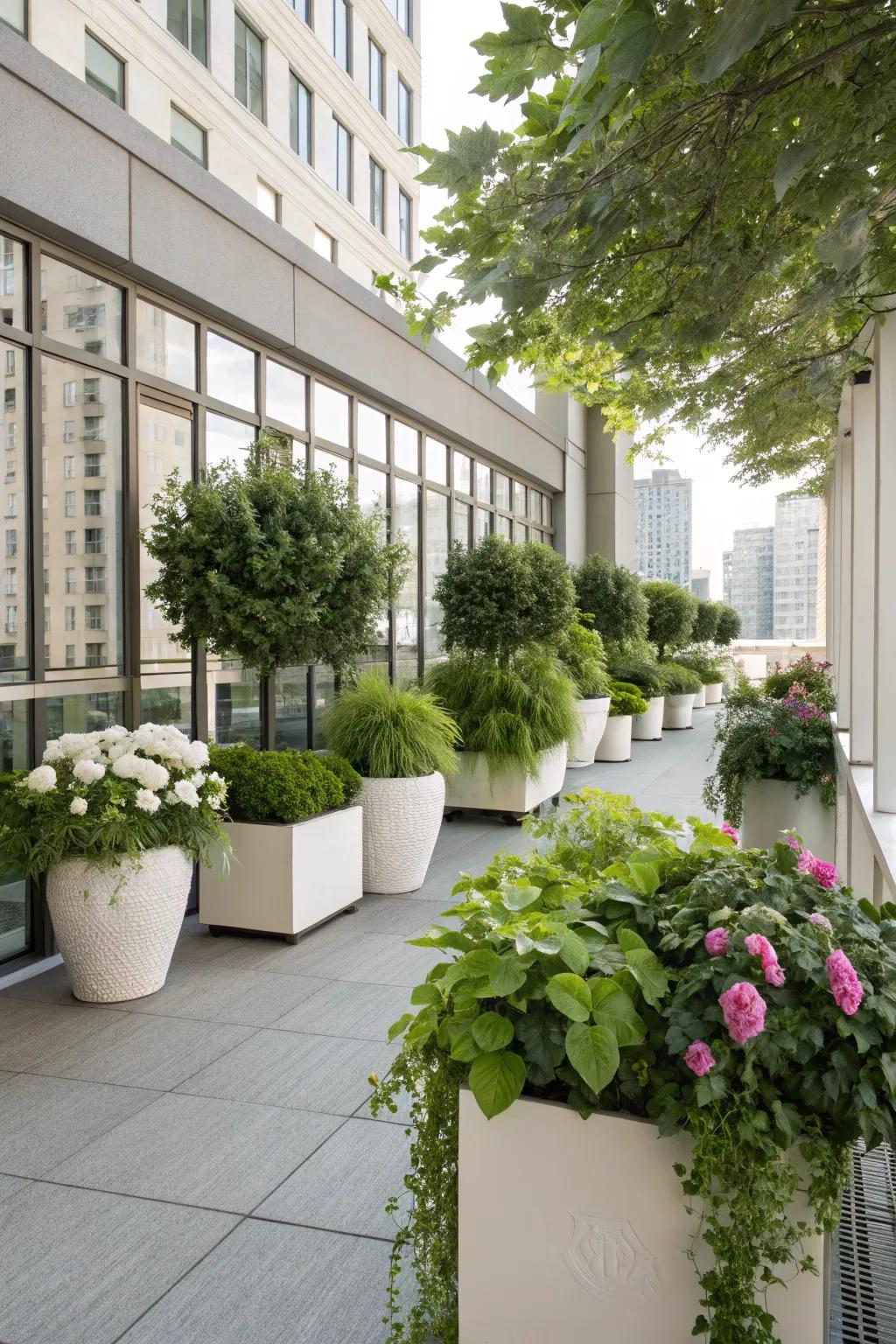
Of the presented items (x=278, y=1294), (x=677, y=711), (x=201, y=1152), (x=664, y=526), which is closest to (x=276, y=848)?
(x=201, y=1152)

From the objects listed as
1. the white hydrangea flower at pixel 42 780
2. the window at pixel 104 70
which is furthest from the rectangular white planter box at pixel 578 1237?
the window at pixel 104 70

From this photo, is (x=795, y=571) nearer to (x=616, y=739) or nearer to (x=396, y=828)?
(x=616, y=739)

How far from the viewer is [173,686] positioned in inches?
217

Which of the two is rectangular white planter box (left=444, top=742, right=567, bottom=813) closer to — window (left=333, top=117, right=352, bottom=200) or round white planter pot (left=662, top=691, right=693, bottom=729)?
round white planter pot (left=662, top=691, right=693, bottom=729)

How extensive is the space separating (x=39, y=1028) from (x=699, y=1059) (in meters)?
3.13

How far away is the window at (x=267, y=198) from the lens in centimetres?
1160

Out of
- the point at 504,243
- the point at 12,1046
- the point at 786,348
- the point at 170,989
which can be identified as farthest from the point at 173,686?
the point at 504,243

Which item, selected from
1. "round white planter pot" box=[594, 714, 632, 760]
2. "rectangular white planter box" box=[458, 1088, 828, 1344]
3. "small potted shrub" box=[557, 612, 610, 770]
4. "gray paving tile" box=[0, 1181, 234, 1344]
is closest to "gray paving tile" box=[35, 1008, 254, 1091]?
"gray paving tile" box=[0, 1181, 234, 1344]

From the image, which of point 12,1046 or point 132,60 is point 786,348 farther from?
point 132,60

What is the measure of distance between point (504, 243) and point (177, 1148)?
2595mm

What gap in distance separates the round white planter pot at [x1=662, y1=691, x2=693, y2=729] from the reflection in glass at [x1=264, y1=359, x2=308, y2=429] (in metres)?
9.94

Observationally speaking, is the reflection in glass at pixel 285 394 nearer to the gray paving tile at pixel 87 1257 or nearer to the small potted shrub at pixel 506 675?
the small potted shrub at pixel 506 675

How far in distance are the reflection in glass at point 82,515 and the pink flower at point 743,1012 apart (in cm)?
396

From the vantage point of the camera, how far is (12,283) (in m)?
4.41
